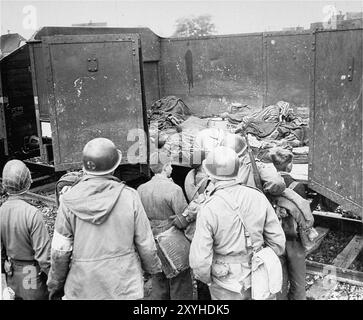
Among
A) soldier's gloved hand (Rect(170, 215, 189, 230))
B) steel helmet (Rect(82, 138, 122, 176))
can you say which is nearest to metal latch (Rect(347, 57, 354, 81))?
soldier's gloved hand (Rect(170, 215, 189, 230))

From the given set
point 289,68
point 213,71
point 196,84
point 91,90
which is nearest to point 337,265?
point 91,90

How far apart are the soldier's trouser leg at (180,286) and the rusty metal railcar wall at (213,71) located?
5.24 meters

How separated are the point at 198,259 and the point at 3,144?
671 centimetres

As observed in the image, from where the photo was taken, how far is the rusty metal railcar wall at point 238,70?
849cm

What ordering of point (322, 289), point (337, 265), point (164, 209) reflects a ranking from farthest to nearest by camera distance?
point (337, 265)
point (322, 289)
point (164, 209)

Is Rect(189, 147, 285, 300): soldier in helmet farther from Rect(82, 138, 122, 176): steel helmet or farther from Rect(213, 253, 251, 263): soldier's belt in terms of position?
Rect(82, 138, 122, 176): steel helmet

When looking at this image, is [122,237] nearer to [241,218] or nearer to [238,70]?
[241,218]

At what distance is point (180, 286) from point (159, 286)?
0.62 ft

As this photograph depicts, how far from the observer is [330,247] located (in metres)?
5.95

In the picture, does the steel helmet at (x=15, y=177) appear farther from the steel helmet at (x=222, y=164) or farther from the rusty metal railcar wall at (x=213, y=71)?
the rusty metal railcar wall at (x=213, y=71)

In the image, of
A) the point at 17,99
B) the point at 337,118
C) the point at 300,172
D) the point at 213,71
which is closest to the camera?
the point at 337,118

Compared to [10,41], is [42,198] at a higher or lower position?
lower

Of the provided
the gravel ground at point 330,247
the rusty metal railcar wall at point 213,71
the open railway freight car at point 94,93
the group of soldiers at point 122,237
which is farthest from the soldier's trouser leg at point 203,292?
the rusty metal railcar wall at point 213,71
